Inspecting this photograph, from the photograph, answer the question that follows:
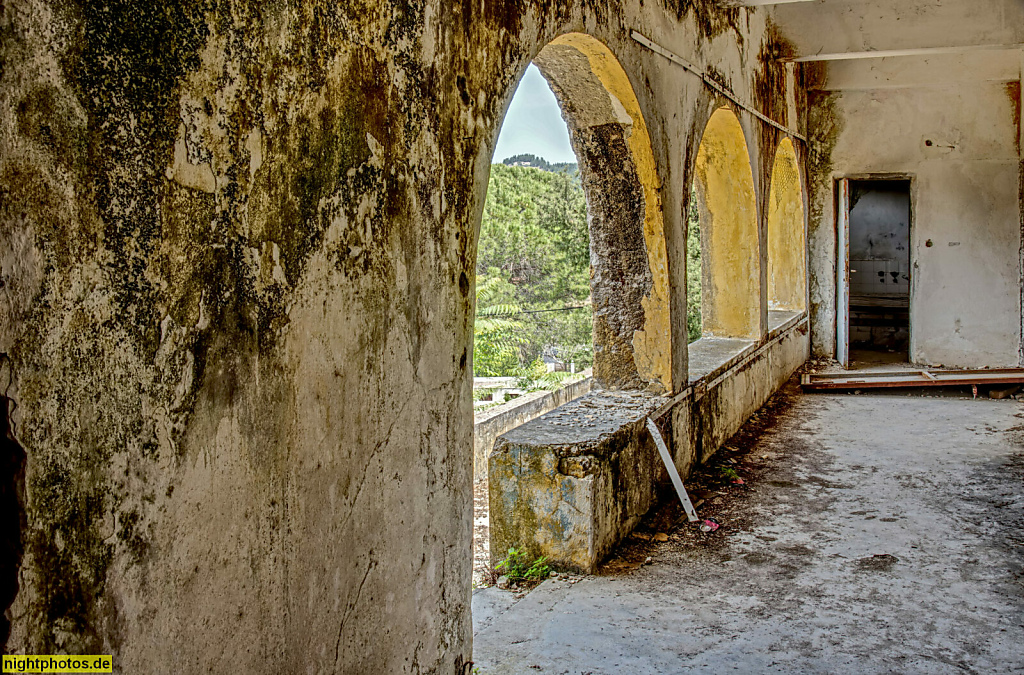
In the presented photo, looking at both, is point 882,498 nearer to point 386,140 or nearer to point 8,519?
point 386,140

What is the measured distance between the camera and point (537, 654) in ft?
9.80

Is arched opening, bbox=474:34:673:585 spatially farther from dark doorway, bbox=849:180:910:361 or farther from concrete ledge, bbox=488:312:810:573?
dark doorway, bbox=849:180:910:361

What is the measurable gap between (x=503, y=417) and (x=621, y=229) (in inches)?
268

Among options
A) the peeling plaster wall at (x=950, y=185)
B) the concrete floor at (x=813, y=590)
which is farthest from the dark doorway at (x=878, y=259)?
the concrete floor at (x=813, y=590)

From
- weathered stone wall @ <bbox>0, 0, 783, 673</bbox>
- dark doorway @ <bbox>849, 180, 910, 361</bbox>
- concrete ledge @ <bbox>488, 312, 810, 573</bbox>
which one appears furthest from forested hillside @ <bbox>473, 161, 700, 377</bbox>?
weathered stone wall @ <bbox>0, 0, 783, 673</bbox>

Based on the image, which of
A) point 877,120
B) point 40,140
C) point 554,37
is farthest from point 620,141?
point 877,120

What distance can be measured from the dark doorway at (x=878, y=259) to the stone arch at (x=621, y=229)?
9259 mm

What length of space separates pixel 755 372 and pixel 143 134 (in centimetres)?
627

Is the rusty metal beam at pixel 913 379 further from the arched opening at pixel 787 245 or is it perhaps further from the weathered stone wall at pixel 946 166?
the arched opening at pixel 787 245

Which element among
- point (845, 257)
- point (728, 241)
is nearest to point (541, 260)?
point (845, 257)

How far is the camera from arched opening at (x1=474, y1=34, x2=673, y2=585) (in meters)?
3.82

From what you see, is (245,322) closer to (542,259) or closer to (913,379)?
(913,379)

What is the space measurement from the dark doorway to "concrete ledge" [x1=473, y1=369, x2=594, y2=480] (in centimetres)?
481

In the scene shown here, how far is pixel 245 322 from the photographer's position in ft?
5.33
